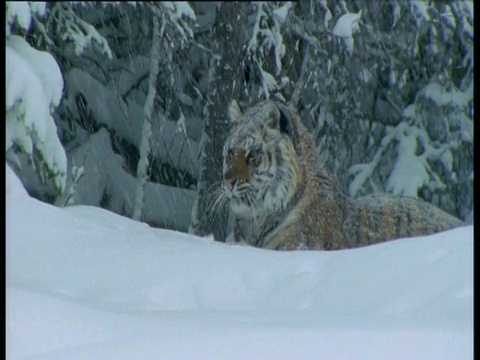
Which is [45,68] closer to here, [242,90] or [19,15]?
[19,15]


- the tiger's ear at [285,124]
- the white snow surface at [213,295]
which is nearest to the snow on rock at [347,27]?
the tiger's ear at [285,124]

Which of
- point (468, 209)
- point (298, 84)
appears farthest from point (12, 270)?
point (468, 209)

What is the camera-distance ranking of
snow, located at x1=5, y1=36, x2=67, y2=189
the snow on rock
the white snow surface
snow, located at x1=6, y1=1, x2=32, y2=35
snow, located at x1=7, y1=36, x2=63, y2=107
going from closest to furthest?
the white snow surface, snow, located at x1=5, y1=36, x2=67, y2=189, snow, located at x1=7, y1=36, x2=63, y2=107, snow, located at x1=6, y1=1, x2=32, y2=35, the snow on rock

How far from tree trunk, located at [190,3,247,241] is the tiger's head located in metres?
2.82

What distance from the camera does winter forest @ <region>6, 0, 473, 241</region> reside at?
33.9 ft

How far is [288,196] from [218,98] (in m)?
3.24

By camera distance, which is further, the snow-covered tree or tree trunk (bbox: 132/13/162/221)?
tree trunk (bbox: 132/13/162/221)

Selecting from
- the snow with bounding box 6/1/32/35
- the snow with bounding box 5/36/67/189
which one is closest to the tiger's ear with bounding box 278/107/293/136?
the snow with bounding box 5/36/67/189

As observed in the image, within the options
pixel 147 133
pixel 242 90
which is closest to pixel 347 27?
pixel 242 90

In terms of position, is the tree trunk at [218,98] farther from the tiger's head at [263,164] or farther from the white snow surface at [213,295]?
the white snow surface at [213,295]

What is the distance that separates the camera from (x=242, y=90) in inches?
413

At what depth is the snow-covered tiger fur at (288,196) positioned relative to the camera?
276 inches

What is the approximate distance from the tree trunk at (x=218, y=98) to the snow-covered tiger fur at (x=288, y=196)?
2.82m

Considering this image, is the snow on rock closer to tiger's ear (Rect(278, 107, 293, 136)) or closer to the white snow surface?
tiger's ear (Rect(278, 107, 293, 136))
